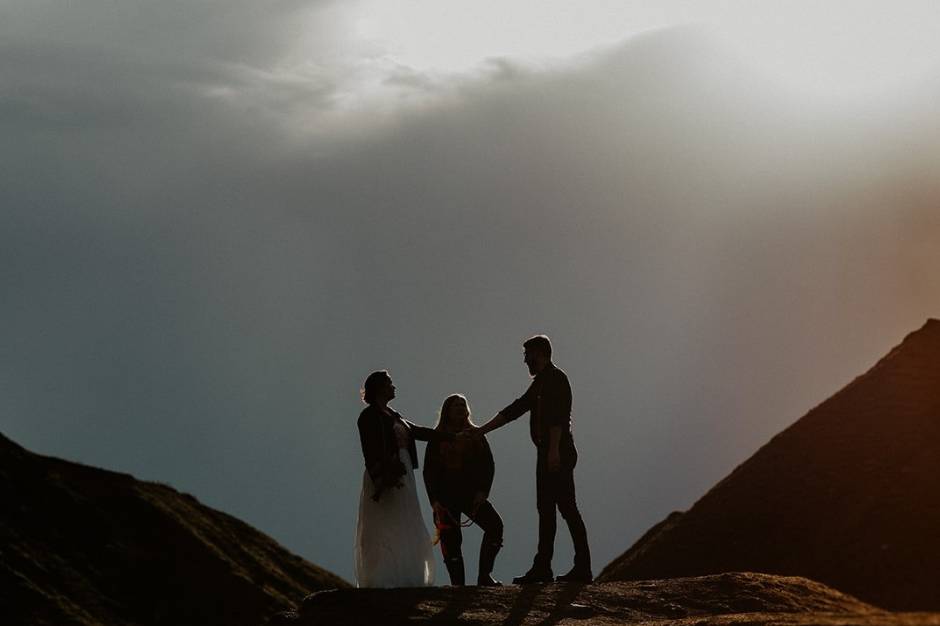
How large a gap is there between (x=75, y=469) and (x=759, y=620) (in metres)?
72.5

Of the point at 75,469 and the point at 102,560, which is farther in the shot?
the point at 75,469

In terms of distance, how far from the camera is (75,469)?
278 ft

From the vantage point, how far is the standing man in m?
20.7

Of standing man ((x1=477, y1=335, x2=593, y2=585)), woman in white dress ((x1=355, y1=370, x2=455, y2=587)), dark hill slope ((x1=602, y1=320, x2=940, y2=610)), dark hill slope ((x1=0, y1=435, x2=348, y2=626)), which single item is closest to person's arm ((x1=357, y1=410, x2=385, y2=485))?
woman in white dress ((x1=355, y1=370, x2=455, y2=587))

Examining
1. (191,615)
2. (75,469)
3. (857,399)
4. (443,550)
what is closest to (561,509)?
(443,550)

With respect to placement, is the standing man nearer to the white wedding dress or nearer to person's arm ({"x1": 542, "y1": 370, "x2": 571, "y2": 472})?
person's arm ({"x1": 542, "y1": 370, "x2": 571, "y2": 472})

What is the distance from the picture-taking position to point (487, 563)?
20812 millimetres

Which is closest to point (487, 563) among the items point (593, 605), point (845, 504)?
point (593, 605)

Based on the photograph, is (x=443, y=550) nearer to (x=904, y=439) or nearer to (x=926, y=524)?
(x=926, y=524)

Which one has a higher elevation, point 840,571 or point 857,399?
point 857,399

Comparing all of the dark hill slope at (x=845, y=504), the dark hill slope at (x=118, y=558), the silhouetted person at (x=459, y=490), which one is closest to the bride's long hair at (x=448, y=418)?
the silhouetted person at (x=459, y=490)

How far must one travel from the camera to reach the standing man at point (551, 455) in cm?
2073

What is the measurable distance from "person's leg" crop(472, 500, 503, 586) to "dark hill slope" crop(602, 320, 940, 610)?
10.9m

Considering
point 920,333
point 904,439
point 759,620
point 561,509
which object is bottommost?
point 759,620
